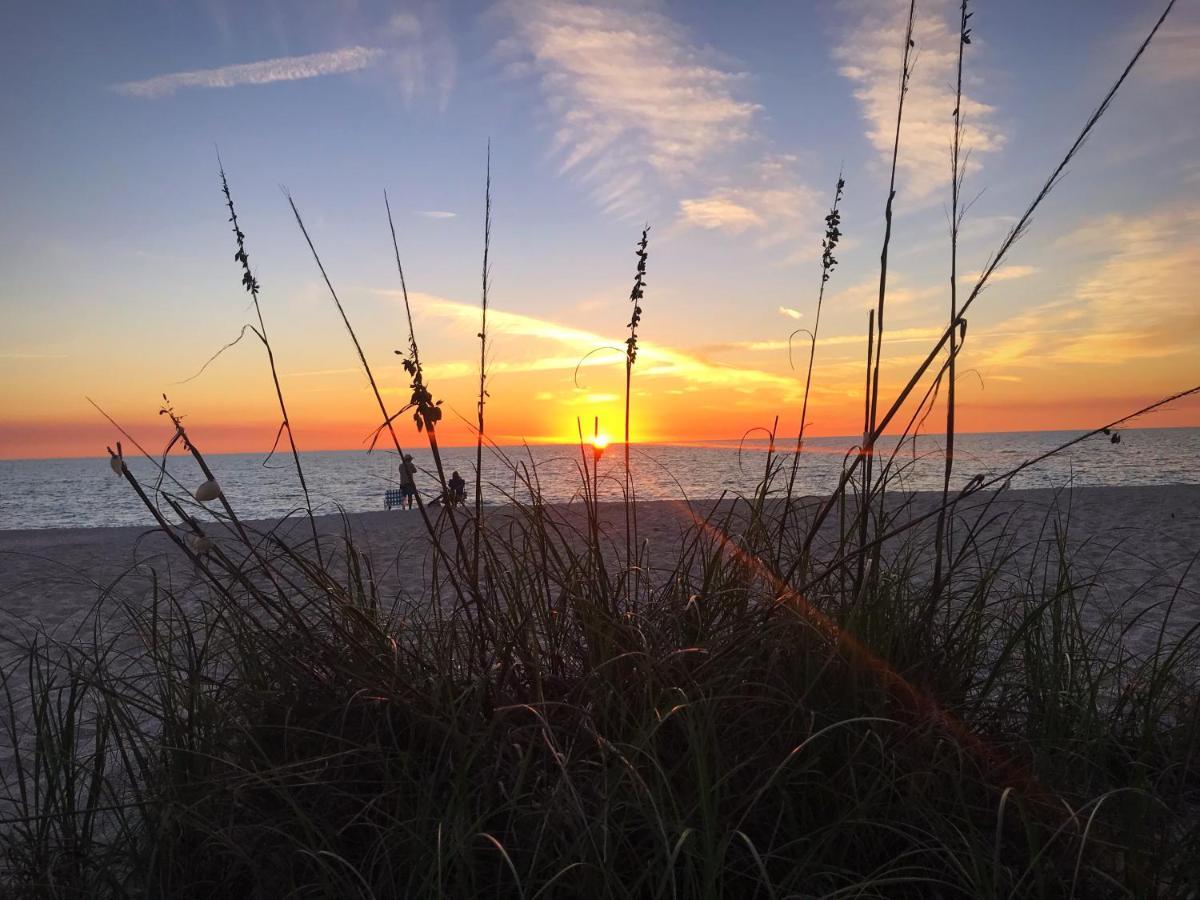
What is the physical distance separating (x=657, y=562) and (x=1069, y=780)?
268 inches

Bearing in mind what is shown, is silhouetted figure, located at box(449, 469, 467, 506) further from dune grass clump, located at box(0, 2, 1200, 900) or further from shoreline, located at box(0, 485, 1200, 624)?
shoreline, located at box(0, 485, 1200, 624)

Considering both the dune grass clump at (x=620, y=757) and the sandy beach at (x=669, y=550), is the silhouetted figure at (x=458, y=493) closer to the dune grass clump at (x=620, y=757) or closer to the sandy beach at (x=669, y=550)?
the dune grass clump at (x=620, y=757)

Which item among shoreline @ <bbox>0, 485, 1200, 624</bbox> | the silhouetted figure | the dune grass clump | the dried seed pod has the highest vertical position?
the dried seed pod

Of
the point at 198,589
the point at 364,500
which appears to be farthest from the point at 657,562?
the point at 364,500

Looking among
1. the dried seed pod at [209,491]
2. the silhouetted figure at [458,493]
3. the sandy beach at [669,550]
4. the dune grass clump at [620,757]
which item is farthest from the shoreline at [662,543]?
the dried seed pod at [209,491]

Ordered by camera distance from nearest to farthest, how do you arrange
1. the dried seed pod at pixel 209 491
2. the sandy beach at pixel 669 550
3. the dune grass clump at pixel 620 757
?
the dune grass clump at pixel 620 757 < the dried seed pod at pixel 209 491 < the sandy beach at pixel 669 550

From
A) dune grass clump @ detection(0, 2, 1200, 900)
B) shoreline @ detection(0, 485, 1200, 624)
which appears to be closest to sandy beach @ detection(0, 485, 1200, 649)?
shoreline @ detection(0, 485, 1200, 624)

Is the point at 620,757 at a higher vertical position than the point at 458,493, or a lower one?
lower

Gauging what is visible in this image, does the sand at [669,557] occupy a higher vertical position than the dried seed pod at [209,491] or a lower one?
lower

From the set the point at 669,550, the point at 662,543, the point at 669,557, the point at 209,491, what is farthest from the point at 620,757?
the point at 662,543

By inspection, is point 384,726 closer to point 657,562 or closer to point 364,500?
point 657,562

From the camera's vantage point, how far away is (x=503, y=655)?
1946 mm

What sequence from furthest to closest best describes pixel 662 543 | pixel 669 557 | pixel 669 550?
1. pixel 662 543
2. pixel 669 550
3. pixel 669 557

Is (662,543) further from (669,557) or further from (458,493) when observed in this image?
(458,493)
